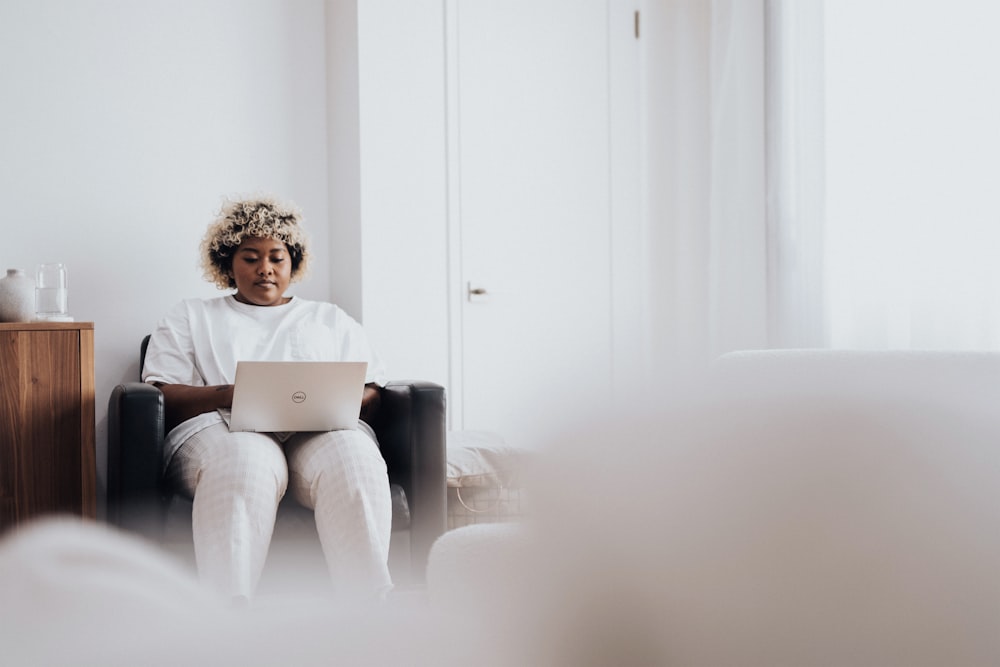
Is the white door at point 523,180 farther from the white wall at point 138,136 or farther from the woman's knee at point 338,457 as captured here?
the woman's knee at point 338,457

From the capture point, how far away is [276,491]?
2.30 meters

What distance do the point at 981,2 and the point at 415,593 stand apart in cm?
298

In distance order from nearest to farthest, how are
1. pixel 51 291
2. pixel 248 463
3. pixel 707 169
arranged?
pixel 248 463 → pixel 51 291 → pixel 707 169

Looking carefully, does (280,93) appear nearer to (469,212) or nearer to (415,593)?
(469,212)

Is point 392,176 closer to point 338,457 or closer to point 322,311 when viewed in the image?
point 322,311

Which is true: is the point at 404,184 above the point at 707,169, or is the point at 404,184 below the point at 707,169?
below

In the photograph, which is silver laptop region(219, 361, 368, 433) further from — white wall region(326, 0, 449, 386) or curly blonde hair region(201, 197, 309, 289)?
white wall region(326, 0, 449, 386)

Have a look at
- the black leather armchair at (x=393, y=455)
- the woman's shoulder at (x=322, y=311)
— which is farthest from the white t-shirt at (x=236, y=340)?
the black leather armchair at (x=393, y=455)

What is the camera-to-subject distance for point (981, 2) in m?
2.68

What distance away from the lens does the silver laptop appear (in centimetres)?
231

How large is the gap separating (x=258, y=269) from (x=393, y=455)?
76 centimetres

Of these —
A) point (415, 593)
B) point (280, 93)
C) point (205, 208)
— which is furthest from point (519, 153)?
point (415, 593)

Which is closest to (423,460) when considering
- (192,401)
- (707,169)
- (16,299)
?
(192,401)

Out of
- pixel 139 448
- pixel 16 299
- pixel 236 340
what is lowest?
pixel 139 448
